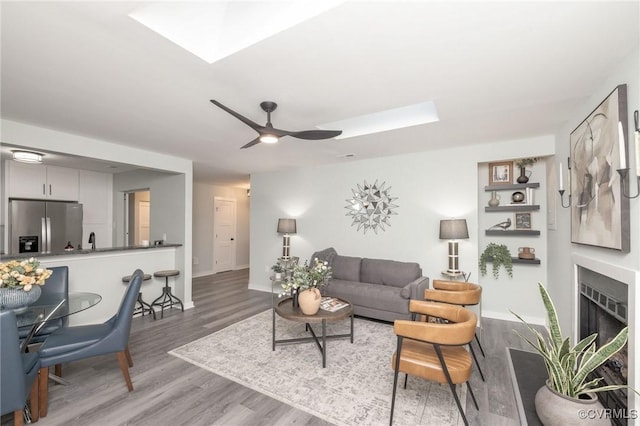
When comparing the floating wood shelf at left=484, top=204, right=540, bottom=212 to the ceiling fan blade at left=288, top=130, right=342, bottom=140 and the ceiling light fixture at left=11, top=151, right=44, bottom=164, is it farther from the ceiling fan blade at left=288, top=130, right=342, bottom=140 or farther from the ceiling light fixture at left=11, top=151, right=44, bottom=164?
the ceiling light fixture at left=11, top=151, right=44, bottom=164

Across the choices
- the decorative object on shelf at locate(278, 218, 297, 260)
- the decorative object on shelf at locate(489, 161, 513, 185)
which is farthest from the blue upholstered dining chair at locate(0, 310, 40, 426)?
the decorative object on shelf at locate(489, 161, 513, 185)

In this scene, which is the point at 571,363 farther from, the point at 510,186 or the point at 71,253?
the point at 71,253

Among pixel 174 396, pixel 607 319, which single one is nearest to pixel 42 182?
pixel 174 396

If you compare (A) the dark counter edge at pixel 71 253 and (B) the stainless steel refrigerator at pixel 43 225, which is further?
(B) the stainless steel refrigerator at pixel 43 225

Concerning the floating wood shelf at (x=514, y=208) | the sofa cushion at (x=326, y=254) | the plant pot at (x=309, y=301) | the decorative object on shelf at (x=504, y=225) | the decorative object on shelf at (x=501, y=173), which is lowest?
the plant pot at (x=309, y=301)

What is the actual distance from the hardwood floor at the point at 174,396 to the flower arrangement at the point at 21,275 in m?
0.97

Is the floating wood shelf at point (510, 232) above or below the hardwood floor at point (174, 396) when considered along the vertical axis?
above

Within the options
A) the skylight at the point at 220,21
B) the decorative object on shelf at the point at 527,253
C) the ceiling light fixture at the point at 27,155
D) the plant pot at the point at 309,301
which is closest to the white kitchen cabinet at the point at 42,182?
the ceiling light fixture at the point at 27,155

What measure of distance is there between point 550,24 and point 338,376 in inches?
120

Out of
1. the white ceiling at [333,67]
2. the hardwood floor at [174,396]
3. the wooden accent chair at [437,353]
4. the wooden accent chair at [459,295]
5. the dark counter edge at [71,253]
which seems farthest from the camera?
the dark counter edge at [71,253]

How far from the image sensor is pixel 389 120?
3420mm

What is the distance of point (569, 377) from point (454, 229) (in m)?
2.19

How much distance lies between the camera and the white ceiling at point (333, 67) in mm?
1484

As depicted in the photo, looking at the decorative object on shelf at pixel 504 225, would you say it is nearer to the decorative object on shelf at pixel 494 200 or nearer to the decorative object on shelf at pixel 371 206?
the decorative object on shelf at pixel 494 200
